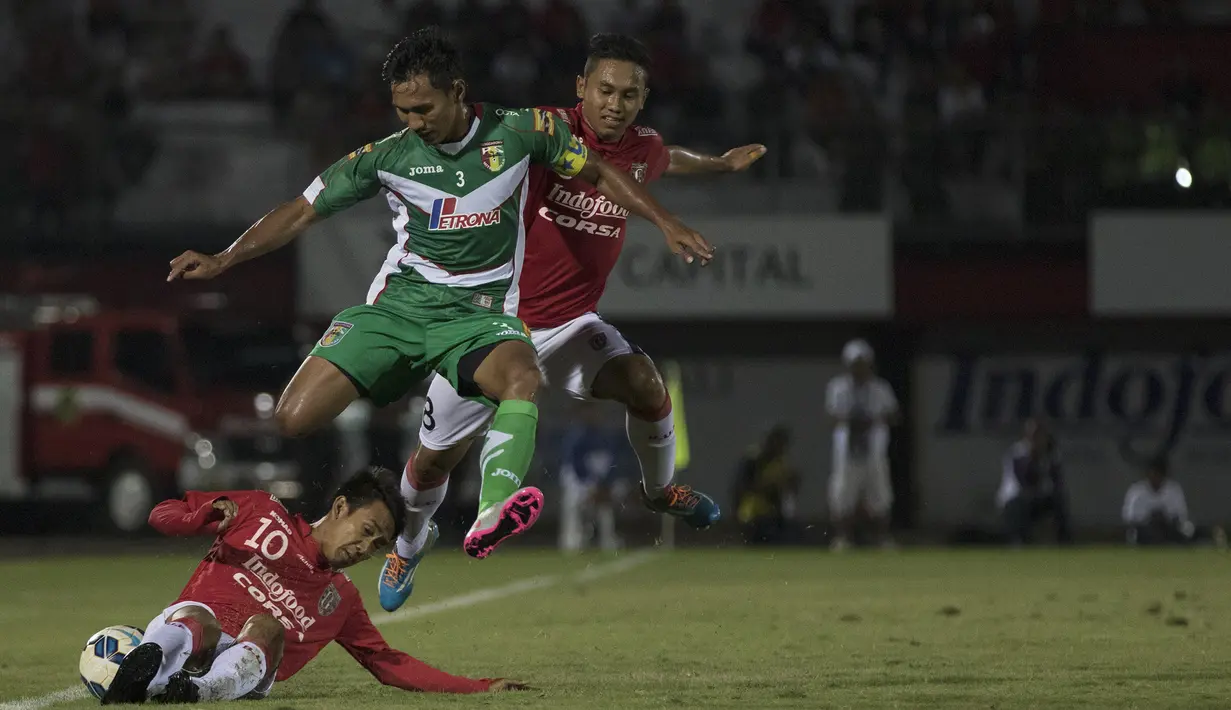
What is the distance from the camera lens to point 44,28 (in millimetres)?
23297

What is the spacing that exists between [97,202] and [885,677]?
16.6 m

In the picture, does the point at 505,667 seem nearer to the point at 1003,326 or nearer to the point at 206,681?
the point at 206,681

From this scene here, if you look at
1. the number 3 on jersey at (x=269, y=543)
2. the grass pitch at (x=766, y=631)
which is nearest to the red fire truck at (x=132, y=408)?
the grass pitch at (x=766, y=631)

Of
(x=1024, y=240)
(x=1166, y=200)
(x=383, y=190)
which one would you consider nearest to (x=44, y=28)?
(x=1024, y=240)

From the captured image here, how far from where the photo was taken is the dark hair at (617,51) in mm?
8625

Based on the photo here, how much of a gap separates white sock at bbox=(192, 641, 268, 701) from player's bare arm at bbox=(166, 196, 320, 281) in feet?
6.05

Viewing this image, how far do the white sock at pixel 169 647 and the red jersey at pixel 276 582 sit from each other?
0.85ft

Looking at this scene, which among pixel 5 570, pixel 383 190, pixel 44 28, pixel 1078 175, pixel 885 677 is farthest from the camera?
pixel 44 28

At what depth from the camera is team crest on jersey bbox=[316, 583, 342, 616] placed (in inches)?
267

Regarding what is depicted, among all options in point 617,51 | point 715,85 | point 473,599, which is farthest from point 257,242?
point 715,85

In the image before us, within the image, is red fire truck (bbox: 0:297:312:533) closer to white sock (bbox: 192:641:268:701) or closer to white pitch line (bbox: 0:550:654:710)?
white pitch line (bbox: 0:550:654:710)

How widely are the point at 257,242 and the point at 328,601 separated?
5.80ft

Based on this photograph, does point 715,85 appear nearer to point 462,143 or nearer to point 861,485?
point 861,485

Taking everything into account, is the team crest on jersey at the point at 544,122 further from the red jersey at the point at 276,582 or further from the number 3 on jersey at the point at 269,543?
the number 3 on jersey at the point at 269,543
